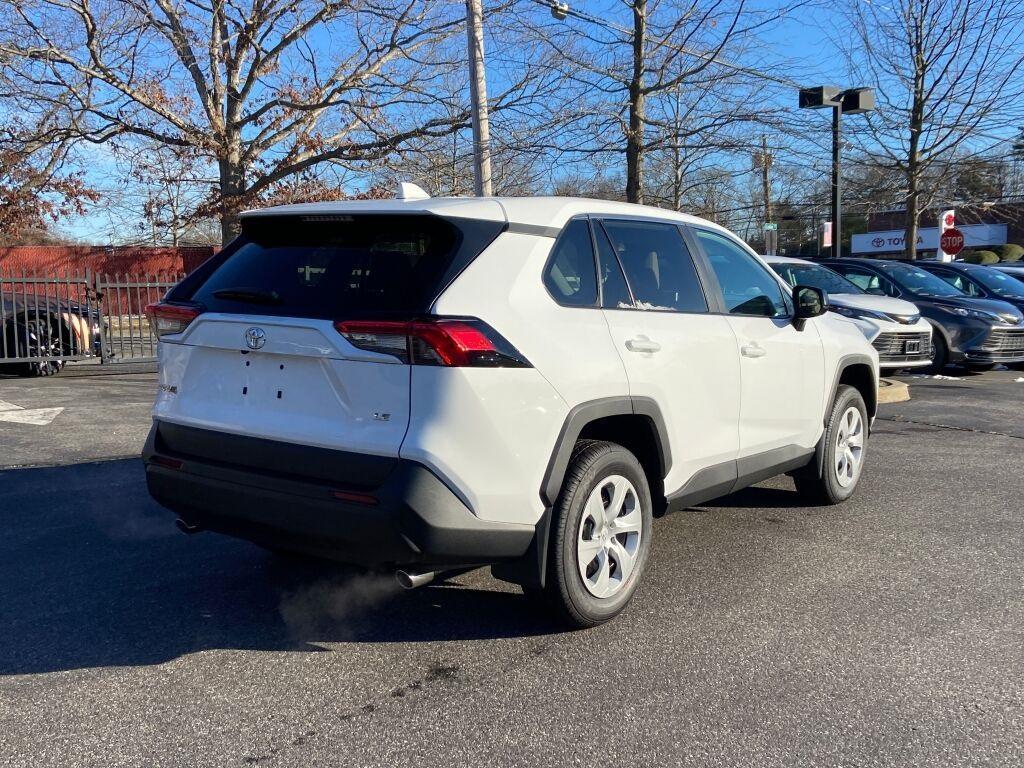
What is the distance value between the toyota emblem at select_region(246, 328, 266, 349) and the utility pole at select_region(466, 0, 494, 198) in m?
8.85

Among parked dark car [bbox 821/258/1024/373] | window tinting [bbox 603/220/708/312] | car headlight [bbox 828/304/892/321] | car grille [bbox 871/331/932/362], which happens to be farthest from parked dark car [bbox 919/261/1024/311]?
window tinting [bbox 603/220/708/312]

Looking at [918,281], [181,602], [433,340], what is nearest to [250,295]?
[433,340]

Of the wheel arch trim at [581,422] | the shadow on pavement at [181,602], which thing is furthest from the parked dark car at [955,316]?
the shadow on pavement at [181,602]

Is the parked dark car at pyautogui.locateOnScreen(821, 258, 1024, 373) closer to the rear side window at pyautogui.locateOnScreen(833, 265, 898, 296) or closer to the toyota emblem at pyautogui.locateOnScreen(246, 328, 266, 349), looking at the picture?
the rear side window at pyautogui.locateOnScreen(833, 265, 898, 296)

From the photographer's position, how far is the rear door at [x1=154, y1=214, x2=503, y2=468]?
3.30m

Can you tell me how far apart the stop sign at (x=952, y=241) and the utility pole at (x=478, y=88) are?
54.4 ft

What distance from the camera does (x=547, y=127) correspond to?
522 inches

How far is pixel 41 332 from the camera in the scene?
1296cm

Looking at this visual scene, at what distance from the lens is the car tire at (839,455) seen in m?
5.75

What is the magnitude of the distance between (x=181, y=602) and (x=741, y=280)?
339 cm

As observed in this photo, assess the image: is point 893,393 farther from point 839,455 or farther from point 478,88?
point 478,88

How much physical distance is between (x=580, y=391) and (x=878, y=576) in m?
2.11

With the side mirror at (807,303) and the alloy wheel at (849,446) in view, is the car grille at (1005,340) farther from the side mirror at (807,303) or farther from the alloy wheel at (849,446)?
the side mirror at (807,303)

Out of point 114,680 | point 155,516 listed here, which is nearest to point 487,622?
point 114,680
